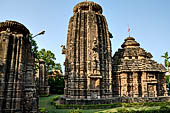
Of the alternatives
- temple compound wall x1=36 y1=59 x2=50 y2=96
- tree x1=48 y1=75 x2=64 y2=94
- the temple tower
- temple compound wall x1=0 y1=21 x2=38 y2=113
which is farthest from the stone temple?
tree x1=48 y1=75 x2=64 y2=94

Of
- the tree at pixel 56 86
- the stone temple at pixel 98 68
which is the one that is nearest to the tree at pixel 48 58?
the tree at pixel 56 86

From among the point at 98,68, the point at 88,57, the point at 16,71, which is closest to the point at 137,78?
the point at 98,68

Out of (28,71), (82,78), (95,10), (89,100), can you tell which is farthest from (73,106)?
(95,10)

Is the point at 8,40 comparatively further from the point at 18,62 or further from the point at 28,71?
the point at 28,71

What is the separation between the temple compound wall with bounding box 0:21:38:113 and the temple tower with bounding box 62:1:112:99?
907 centimetres

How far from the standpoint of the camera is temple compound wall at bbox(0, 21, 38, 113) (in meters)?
9.82

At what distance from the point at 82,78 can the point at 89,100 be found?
3234mm

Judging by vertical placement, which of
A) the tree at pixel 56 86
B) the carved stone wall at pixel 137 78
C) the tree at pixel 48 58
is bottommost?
the tree at pixel 56 86

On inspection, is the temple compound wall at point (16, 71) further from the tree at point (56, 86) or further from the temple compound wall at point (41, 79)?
the tree at point (56, 86)

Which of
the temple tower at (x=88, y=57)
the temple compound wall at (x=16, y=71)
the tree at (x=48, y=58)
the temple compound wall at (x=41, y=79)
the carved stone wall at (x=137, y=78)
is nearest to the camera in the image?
the temple compound wall at (x=16, y=71)

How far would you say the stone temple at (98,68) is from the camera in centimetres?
1952

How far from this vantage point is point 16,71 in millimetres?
10344

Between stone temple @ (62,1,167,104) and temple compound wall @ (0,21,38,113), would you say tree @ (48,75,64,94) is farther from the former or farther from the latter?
temple compound wall @ (0,21,38,113)

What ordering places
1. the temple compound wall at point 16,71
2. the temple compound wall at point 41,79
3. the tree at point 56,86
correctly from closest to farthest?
the temple compound wall at point 16,71, the temple compound wall at point 41,79, the tree at point 56,86
